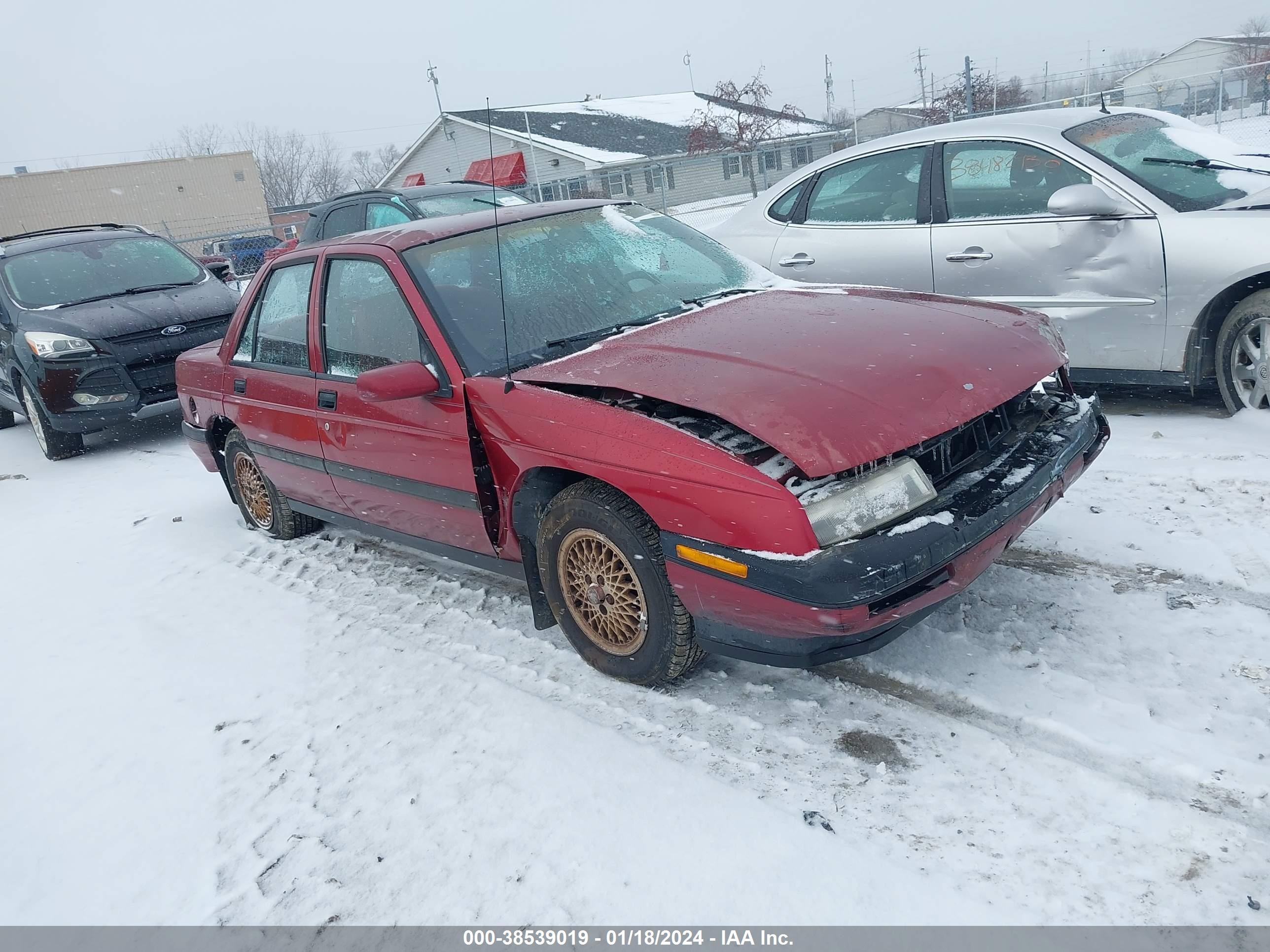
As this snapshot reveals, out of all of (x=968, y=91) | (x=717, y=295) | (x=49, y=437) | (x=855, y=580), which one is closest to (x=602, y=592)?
(x=855, y=580)

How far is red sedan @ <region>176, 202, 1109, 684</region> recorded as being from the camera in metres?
2.64

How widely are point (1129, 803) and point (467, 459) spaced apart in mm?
2417

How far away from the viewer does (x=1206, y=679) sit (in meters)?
2.81

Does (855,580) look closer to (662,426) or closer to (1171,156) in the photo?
(662,426)

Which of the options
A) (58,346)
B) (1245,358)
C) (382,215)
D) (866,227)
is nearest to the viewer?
(1245,358)

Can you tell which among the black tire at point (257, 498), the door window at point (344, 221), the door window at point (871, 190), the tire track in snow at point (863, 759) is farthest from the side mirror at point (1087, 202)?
the door window at point (344, 221)

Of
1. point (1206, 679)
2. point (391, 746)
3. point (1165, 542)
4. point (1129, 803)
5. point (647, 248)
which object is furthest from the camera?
point (647, 248)

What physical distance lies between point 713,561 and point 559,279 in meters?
1.64

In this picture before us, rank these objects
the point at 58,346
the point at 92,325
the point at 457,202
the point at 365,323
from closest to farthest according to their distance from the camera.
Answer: the point at 365,323
the point at 58,346
the point at 92,325
the point at 457,202

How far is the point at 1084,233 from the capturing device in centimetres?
494

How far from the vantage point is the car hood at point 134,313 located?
26.5 feet
